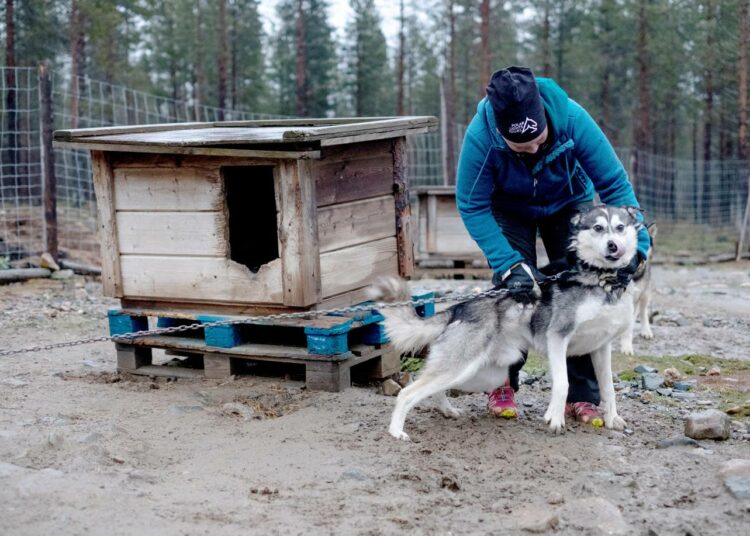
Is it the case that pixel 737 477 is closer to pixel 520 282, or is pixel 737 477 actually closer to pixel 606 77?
pixel 520 282

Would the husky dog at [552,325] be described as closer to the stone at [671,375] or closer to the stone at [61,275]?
the stone at [671,375]

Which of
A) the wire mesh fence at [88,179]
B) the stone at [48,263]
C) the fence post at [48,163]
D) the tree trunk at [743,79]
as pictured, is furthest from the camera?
the tree trunk at [743,79]

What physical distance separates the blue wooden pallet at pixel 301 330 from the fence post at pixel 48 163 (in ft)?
16.8

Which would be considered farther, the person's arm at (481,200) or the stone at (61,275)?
the stone at (61,275)

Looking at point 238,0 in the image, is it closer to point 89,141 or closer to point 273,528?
point 89,141

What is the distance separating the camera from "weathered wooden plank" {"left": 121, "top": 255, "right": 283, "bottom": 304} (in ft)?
16.9

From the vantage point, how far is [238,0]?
37625 mm

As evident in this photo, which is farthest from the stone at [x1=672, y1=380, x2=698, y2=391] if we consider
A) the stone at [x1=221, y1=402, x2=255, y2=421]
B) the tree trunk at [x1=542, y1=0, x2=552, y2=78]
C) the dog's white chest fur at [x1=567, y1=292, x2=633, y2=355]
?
the tree trunk at [x1=542, y1=0, x2=552, y2=78]

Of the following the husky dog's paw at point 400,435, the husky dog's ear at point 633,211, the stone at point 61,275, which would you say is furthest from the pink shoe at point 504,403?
the stone at point 61,275

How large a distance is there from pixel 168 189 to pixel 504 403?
8.18ft

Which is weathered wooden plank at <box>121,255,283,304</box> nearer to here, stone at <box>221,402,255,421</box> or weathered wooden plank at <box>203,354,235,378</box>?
weathered wooden plank at <box>203,354,235,378</box>

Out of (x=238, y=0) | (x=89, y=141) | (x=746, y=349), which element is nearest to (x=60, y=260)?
(x=89, y=141)

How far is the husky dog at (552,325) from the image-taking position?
14.1 ft

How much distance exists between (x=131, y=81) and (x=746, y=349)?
85.3 feet
